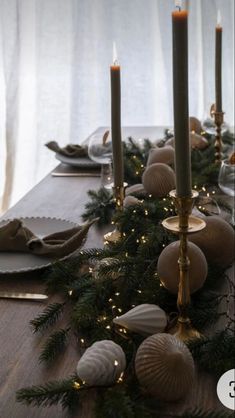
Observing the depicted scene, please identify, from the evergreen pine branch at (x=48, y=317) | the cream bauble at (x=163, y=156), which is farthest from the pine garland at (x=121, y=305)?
the cream bauble at (x=163, y=156)

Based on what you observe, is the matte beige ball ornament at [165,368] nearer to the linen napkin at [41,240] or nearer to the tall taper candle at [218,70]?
the linen napkin at [41,240]

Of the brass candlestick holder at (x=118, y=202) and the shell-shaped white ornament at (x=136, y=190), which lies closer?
the brass candlestick holder at (x=118, y=202)

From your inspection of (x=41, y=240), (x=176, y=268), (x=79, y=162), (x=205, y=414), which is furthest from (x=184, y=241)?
(x=79, y=162)

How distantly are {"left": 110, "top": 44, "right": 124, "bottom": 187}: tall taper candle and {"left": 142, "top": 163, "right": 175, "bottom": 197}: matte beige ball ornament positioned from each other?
0.12 m

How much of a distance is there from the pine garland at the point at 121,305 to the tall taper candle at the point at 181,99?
190mm

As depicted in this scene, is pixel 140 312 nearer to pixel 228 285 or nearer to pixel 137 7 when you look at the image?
pixel 228 285

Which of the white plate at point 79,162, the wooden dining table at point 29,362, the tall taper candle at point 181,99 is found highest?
the tall taper candle at point 181,99

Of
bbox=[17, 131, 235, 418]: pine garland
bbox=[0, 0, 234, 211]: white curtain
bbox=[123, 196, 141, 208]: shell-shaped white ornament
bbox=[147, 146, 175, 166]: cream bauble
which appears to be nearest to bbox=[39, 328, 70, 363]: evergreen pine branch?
bbox=[17, 131, 235, 418]: pine garland

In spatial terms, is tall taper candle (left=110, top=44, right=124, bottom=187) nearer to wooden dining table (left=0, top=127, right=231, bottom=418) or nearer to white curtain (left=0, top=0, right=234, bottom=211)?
wooden dining table (left=0, top=127, right=231, bottom=418)

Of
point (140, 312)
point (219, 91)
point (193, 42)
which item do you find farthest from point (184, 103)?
point (193, 42)

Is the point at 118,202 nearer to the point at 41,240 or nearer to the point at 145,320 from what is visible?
the point at 41,240

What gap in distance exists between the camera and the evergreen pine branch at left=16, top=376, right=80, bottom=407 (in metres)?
0.61

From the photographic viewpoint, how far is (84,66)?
309 centimetres

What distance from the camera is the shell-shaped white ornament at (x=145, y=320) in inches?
27.2
